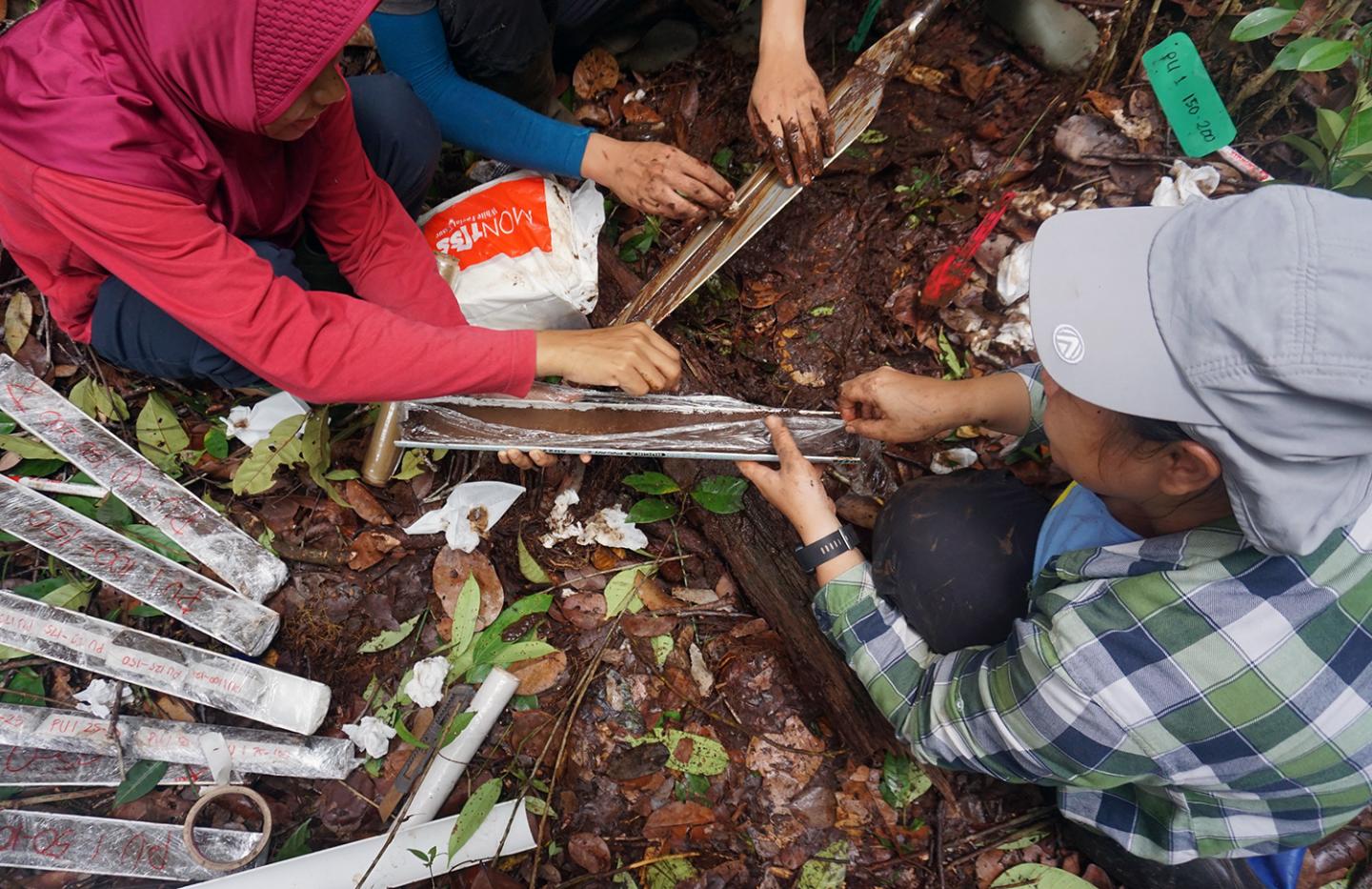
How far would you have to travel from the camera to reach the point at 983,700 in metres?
1.46

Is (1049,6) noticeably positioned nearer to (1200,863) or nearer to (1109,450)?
(1109,450)

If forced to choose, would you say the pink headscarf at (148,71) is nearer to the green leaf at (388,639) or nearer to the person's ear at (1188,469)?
the green leaf at (388,639)

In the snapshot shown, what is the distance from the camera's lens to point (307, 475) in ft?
7.68

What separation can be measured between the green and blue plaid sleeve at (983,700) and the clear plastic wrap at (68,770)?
5.50ft

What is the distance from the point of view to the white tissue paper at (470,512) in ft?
7.41

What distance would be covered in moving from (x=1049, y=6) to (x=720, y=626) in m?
2.39

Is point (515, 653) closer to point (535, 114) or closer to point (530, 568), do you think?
point (530, 568)

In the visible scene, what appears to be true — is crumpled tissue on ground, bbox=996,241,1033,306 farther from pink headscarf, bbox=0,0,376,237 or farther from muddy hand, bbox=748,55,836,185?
pink headscarf, bbox=0,0,376,237

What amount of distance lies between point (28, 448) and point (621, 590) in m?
1.82

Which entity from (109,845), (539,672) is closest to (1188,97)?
(539,672)

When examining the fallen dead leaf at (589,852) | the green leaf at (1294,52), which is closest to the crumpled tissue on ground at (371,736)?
the fallen dead leaf at (589,852)

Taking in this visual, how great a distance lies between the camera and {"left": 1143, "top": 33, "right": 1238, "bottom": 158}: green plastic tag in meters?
2.19

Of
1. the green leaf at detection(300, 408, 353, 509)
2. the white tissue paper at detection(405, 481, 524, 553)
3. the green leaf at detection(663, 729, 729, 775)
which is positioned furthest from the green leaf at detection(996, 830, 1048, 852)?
the green leaf at detection(300, 408, 353, 509)

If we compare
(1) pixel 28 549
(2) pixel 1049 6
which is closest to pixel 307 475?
(1) pixel 28 549
